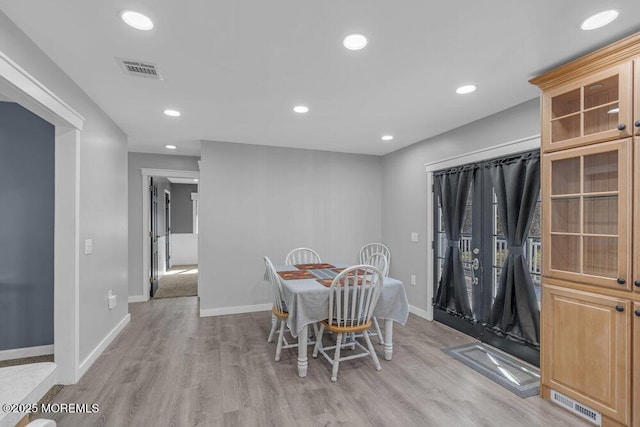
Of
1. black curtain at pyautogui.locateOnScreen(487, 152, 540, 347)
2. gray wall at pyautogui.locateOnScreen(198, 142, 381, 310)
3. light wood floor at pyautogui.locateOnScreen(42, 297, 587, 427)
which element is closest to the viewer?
light wood floor at pyautogui.locateOnScreen(42, 297, 587, 427)

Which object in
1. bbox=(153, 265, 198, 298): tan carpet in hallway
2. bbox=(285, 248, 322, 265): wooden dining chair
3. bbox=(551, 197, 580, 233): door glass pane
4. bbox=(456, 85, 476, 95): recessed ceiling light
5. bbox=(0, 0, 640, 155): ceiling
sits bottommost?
bbox=(153, 265, 198, 298): tan carpet in hallway

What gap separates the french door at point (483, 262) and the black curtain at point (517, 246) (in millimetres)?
14

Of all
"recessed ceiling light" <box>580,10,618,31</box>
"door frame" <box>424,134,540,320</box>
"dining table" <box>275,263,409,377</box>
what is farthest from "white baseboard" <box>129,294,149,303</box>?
"recessed ceiling light" <box>580,10,618,31</box>

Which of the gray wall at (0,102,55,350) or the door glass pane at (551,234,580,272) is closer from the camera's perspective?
the door glass pane at (551,234,580,272)

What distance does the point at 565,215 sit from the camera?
2.26 meters

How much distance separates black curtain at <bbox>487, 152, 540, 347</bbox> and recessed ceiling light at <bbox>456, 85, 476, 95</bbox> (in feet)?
2.82

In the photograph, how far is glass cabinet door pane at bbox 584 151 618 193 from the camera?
200 cm

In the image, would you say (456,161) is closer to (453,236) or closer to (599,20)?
(453,236)

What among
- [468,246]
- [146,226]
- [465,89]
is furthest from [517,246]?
[146,226]

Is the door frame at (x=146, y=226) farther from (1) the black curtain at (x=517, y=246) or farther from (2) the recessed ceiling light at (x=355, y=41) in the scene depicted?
(1) the black curtain at (x=517, y=246)

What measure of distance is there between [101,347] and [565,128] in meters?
4.52

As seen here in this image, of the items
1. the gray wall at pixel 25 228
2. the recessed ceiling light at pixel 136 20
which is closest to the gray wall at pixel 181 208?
the gray wall at pixel 25 228

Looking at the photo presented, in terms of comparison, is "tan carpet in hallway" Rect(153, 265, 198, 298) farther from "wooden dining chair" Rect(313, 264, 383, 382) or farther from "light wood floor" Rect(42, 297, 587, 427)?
"wooden dining chair" Rect(313, 264, 383, 382)

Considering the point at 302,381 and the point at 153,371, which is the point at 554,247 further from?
the point at 153,371
